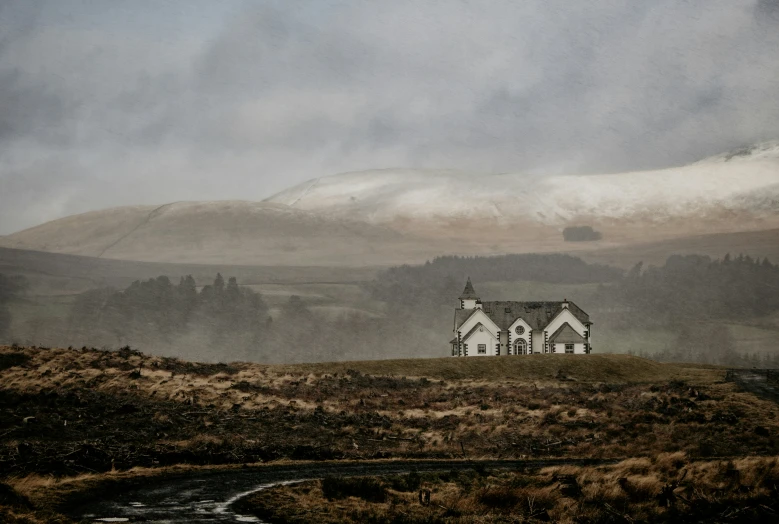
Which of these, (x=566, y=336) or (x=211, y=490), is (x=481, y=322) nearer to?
(x=566, y=336)

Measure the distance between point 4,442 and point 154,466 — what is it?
8262mm

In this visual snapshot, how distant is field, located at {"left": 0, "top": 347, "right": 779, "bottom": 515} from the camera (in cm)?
3902

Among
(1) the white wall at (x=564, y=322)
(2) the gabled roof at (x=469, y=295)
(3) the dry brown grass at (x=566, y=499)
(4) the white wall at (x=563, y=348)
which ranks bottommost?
(4) the white wall at (x=563, y=348)

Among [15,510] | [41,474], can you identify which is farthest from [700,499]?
[41,474]

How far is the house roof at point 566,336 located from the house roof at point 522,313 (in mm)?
2264

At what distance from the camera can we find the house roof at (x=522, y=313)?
370 ft

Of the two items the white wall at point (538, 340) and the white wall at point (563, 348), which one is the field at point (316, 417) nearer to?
the white wall at point (563, 348)

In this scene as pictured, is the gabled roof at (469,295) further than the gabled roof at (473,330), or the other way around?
the gabled roof at (469,295)

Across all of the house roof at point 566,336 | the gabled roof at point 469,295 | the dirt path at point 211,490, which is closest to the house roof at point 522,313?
the gabled roof at point 469,295

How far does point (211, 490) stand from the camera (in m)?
29.0

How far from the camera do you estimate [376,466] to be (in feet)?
124

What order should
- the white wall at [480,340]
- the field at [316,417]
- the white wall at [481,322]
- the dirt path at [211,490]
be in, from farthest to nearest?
the white wall at [481,322] → the white wall at [480,340] → the field at [316,417] → the dirt path at [211,490]

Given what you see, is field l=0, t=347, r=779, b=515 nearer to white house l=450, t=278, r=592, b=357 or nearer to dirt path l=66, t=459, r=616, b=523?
dirt path l=66, t=459, r=616, b=523

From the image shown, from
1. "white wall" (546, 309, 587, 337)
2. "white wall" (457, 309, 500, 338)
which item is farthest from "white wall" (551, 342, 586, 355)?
"white wall" (457, 309, 500, 338)
